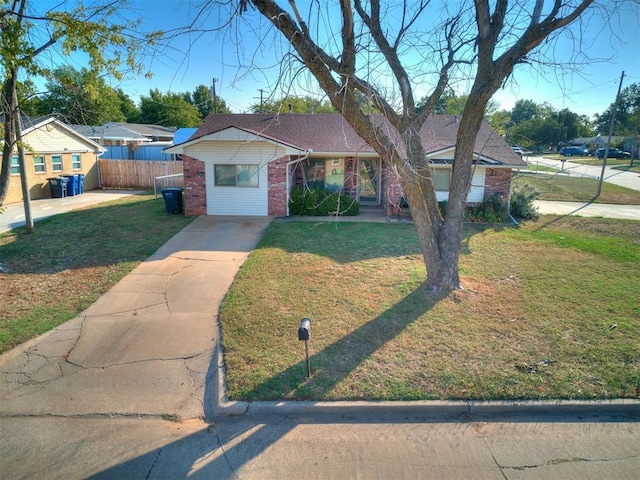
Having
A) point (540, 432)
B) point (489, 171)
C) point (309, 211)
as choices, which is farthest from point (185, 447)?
point (489, 171)

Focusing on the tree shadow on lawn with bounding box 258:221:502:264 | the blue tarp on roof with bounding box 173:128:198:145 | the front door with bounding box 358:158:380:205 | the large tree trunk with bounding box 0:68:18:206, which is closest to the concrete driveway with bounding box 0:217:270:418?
the tree shadow on lawn with bounding box 258:221:502:264

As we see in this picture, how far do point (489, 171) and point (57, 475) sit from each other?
15.3m

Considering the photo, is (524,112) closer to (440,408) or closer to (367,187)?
Answer: (367,187)

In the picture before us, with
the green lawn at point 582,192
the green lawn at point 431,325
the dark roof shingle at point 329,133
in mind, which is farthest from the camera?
the green lawn at point 582,192

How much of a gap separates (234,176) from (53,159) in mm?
11078

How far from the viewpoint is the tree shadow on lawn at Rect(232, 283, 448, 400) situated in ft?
14.3

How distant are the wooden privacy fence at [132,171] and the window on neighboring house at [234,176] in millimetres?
9485

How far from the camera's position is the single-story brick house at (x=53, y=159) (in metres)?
17.6

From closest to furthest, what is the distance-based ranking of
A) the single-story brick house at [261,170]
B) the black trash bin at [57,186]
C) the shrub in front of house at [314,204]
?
the single-story brick house at [261,170] → the shrub in front of house at [314,204] → the black trash bin at [57,186]

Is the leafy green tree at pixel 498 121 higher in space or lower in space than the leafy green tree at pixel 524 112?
lower

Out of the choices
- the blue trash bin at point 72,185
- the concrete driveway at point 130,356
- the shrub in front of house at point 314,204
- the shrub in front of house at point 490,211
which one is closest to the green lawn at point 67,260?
the concrete driveway at point 130,356

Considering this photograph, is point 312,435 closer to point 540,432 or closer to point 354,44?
point 540,432

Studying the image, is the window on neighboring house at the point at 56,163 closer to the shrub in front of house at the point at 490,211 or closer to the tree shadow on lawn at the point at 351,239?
the tree shadow on lawn at the point at 351,239

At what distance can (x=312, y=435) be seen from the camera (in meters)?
3.82
